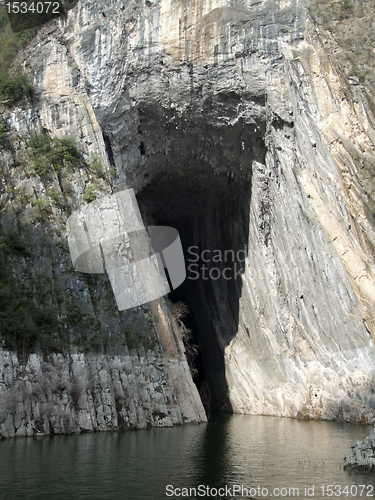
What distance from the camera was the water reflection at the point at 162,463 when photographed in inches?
423

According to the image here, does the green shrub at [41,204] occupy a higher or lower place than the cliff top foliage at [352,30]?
lower

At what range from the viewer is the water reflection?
10.7 meters

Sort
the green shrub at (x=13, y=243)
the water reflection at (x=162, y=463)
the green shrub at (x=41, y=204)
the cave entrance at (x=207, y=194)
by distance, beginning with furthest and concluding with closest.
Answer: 1. the cave entrance at (x=207, y=194)
2. the green shrub at (x=41, y=204)
3. the green shrub at (x=13, y=243)
4. the water reflection at (x=162, y=463)

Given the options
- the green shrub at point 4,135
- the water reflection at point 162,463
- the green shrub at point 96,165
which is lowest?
the water reflection at point 162,463

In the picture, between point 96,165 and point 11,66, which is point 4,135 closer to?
point 96,165

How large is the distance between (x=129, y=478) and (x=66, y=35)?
23.3m

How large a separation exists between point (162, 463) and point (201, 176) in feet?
67.1

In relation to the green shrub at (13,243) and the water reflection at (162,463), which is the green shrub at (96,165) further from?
the water reflection at (162,463)

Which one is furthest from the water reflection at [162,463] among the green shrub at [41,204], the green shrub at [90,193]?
the green shrub at [90,193]

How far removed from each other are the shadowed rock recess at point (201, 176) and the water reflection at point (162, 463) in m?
3.47

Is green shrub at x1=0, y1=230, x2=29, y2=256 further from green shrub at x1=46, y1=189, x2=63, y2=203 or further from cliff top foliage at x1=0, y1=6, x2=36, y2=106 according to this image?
cliff top foliage at x1=0, y1=6, x2=36, y2=106

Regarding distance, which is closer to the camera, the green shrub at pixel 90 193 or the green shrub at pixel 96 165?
the green shrub at pixel 90 193

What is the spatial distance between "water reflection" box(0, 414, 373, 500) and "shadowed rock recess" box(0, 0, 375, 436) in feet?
11.4

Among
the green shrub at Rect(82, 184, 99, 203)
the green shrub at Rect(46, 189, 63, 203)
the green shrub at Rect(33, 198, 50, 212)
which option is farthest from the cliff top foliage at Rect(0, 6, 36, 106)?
the green shrub at Rect(33, 198, 50, 212)
